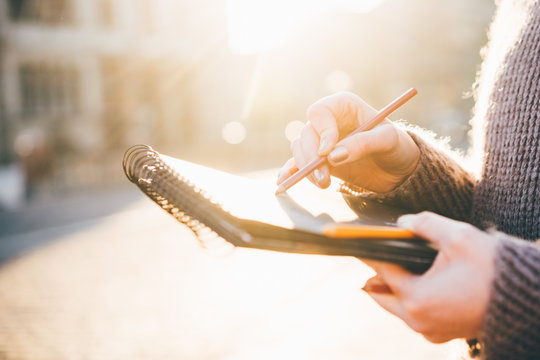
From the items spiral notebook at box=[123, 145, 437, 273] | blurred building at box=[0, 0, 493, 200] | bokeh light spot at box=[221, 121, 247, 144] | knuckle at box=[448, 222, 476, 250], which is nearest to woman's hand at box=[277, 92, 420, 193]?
spiral notebook at box=[123, 145, 437, 273]

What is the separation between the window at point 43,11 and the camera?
19328 mm

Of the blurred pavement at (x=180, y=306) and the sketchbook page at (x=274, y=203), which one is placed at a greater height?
the sketchbook page at (x=274, y=203)

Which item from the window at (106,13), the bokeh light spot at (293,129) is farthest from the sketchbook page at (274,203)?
the window at (106,13)

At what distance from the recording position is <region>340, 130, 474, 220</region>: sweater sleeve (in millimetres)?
1430

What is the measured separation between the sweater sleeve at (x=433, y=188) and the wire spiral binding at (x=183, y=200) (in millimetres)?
664

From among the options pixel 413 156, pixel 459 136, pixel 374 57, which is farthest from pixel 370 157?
pixel 374 57

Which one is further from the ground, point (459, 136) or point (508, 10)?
point (508, 10)

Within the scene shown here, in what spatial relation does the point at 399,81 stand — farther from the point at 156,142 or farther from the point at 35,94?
the point at 35,94

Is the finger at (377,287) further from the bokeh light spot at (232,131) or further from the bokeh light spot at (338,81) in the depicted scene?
the bokeh light spot at (338,81)

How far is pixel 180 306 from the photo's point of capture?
4301 millimetres

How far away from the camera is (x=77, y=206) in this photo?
32.0ft

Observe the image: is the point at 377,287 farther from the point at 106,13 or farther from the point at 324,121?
the point at 106,13

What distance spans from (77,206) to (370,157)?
940 centimetres

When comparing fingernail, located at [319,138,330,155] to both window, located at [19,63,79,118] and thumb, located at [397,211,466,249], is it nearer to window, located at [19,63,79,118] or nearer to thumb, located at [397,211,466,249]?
thumb, located at [397,211,466,249]
